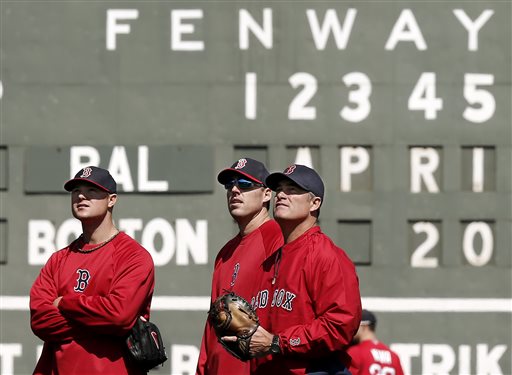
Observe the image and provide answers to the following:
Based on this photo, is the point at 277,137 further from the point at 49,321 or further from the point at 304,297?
the point at 304,297

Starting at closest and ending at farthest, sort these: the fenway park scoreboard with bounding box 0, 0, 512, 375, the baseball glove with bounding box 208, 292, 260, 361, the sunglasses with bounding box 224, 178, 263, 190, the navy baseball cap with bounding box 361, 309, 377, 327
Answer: the baseball glove with bounding box 208, 292, 260, 361 → the sunglasses with bounding box 224, 178, 263, 190 → the navy baseball cap with bounding box 361, 309, 377, 327 → the fenway park scoreboard with bounding box 0, 0, 512, 375

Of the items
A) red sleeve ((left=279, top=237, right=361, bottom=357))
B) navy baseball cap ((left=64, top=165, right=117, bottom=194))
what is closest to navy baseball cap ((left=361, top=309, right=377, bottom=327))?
navy baseball cap ((left=64, top=165, right=117, bottom=194))

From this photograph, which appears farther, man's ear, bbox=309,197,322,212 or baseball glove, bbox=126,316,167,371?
baseball glove, bbox=126,316,167,371

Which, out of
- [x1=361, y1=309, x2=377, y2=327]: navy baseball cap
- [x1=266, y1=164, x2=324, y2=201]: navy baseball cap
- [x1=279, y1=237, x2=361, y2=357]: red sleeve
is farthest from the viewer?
[x1=361, y1=309, x2=377, y2=327]: navy baseball cap

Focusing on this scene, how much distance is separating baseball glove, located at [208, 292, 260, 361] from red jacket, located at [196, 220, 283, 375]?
497 millimetres

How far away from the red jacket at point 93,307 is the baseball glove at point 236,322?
56cm

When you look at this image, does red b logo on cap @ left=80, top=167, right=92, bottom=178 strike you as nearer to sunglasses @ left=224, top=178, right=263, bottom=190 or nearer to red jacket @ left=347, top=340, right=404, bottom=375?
sunglasses @ left=224, top=178, right=263, bottom=190

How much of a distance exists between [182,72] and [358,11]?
1228mm

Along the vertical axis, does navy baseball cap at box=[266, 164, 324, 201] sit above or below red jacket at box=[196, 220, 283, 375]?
above

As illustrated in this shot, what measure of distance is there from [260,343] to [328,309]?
0.29 m

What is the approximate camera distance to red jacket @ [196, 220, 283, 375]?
548 cm

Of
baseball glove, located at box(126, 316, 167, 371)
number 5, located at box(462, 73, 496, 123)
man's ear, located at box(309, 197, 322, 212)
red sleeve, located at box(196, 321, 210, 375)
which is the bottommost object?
red sleeve, located at box(196, 321, 210, 375)

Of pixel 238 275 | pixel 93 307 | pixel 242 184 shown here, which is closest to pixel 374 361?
pixel 238 275

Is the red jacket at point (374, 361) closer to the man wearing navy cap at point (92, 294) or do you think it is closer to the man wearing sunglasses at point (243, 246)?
the man wearing sunglasses at point (243, 246)
